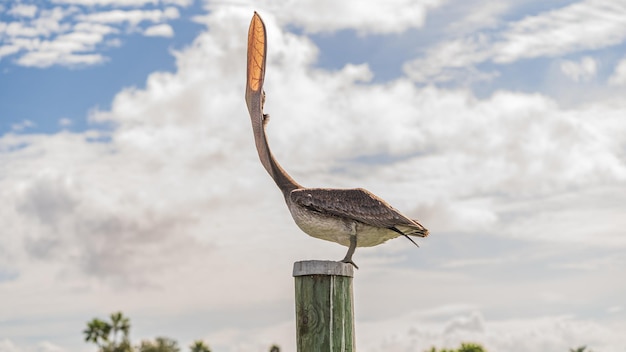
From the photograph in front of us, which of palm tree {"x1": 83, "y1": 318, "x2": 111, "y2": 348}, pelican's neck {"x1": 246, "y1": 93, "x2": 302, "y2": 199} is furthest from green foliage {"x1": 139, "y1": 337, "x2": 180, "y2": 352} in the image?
pelican's neck {"x1": 246, "y1": 93, "x2": 302, "y2": 199}

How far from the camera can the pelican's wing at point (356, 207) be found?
940cm

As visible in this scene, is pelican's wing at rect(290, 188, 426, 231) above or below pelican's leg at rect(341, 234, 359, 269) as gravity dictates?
above

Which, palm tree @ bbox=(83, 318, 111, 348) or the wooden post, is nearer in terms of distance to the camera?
the wooden post

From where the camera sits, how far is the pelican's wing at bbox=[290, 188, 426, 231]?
9.40m

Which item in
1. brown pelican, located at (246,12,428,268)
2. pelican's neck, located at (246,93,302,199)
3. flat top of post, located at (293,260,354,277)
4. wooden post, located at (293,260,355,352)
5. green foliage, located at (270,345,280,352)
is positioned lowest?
wooden post, located at (293,260,355,352)

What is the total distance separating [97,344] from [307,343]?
61.5 m

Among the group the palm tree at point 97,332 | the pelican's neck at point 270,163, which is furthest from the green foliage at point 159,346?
the pelican's neck at point 270,163

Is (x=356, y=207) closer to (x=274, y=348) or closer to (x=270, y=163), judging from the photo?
(x=270, y=163)

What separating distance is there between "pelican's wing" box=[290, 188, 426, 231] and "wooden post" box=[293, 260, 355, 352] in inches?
64.0

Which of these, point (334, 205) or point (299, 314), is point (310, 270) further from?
point (334, 205)

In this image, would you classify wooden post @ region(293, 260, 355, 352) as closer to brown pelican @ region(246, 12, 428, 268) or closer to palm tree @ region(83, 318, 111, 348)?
brown pelican @ region(246, 12, 428, 268)

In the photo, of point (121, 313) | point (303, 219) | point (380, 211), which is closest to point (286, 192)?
point (303, 219)

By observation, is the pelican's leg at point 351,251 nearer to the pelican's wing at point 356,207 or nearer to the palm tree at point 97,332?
the pelican's wing at point 356,207

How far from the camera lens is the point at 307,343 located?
304 inches
